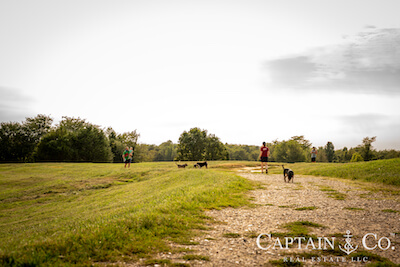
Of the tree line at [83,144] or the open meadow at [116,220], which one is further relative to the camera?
the tree line at [83,144]

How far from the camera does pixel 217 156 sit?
9969cm

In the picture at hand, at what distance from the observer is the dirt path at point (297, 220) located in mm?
5609

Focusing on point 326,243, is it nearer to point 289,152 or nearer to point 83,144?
point 83,144

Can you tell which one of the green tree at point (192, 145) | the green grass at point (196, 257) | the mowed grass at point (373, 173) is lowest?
the green grass at point (196, 257)

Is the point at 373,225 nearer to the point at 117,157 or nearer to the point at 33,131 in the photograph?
the point at 117,157

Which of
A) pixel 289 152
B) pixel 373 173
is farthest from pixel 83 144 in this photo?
pixel 289 152

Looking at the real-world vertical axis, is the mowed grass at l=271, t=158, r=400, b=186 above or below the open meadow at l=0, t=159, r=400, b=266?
above

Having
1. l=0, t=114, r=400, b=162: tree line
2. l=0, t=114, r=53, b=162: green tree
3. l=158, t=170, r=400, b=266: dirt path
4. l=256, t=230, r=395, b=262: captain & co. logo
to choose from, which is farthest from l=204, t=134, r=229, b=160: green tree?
l=256, t=230, r=395, b=262: captain & co. logo

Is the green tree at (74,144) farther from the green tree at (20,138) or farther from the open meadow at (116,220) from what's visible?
the open meadow at (116,220)

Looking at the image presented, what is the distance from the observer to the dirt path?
5.61 meters

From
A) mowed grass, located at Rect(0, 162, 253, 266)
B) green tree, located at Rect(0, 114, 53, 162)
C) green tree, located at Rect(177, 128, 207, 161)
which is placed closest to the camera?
mowed grass, located at Rect(0, 162, 253, 266)

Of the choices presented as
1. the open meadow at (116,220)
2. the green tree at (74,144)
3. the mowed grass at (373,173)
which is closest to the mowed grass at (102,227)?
the open meadow at (116,220)

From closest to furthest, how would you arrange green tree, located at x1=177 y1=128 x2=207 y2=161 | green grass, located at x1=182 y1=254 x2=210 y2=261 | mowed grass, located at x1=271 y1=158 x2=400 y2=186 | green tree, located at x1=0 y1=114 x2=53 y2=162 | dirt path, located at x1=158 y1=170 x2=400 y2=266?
green grass, located at x1=182 y1=254 x2=210 y2=261 < dirt path, located at x1=158 y1=170 x2=400 y2=266 < mowed grass, located at x1=271 y1=158 x2=400 y2=186 < green tree, located at x1=0 y1=114 x2=53 y2=162 < green tree, located at x1=177 y1=128 x2=207 y2=161

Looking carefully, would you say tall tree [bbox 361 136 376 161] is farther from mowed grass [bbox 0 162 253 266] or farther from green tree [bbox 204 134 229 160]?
mowed grass [bbox 0 162 253 266]
